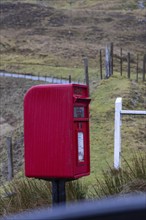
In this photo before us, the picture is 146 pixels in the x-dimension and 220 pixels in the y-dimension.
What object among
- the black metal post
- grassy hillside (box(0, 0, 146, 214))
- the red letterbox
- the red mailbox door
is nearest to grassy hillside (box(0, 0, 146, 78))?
grassy hillside (box(0, 0, 146, 214))

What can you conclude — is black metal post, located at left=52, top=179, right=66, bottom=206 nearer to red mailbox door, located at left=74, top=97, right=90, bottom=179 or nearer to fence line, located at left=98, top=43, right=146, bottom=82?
red mailbox door, located at left=74, top=97, right=90, bottom=179

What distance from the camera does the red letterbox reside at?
14.8 feet

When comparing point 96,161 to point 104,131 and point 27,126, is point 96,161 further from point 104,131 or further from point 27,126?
point 27,126

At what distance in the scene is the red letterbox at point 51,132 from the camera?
4500mm

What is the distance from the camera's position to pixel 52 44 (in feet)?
156

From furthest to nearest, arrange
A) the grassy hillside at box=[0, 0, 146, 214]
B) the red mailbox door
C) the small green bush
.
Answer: the grassy hillside at box=[0, 0, 146, 214] → the small green bush → the red mailbox door

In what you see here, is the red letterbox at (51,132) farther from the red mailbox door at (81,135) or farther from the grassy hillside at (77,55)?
the grassy hillside at (77,55)

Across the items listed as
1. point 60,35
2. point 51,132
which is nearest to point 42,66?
point 60,35

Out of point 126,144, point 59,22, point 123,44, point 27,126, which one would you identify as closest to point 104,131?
point 126,144

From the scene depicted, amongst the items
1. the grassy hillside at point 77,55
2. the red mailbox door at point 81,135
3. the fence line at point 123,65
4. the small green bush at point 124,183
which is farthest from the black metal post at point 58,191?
the fence line at point 123,65

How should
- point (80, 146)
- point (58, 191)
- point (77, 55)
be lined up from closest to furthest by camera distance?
point (58, 191)
point (80, 146)
point (77, 55)

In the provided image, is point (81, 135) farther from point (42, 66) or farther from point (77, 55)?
point (77, 55)

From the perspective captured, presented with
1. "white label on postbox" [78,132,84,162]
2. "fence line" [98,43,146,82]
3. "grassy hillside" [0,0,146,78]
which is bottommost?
"white label on postbox" [78,132,84,162]

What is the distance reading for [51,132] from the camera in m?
4.52
